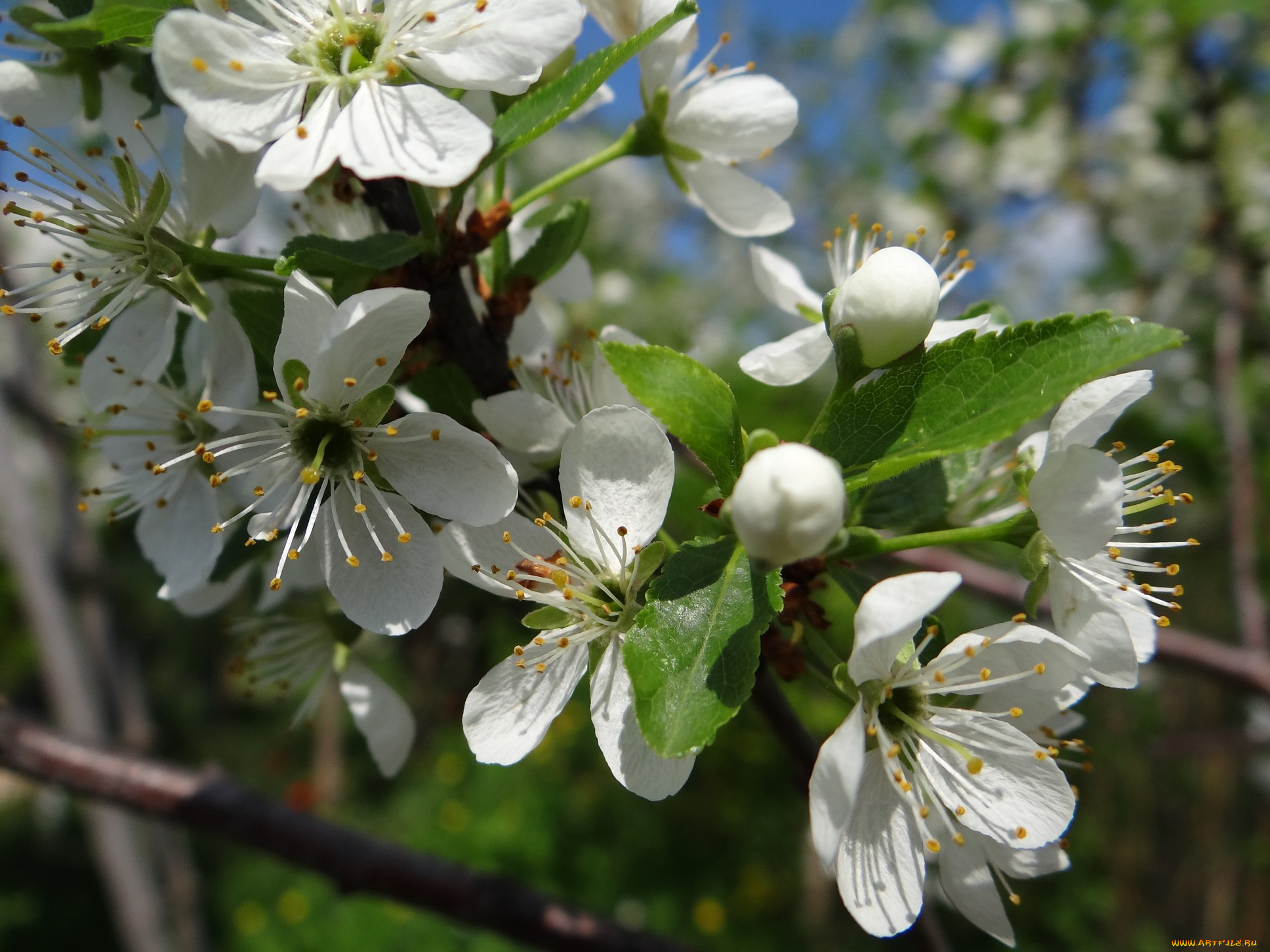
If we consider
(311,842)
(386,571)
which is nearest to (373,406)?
(386,571)

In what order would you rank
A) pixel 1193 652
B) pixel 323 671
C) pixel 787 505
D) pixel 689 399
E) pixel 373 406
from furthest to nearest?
1. pixel 1193 652
2. pixel 323 671
3. pixel 373 406
4. pixel 689 399
5. pixel 787 505

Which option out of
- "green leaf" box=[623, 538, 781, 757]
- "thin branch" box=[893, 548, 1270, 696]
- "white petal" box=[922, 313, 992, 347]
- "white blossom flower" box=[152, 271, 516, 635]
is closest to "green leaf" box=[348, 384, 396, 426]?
"white blossom flower" box=[152, 271, 516, 635]

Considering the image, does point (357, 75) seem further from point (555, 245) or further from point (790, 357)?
point (790, 357)

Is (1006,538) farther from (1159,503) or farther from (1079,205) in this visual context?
(1079,205)

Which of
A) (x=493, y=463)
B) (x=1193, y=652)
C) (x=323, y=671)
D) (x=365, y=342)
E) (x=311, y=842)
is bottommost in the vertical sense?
(x=1193, y=652)

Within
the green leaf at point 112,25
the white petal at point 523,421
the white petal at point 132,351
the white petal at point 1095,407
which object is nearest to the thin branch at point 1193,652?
the white petal at point 1095,407

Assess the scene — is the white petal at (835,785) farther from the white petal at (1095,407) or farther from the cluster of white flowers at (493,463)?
the white petal at (1095,407)
